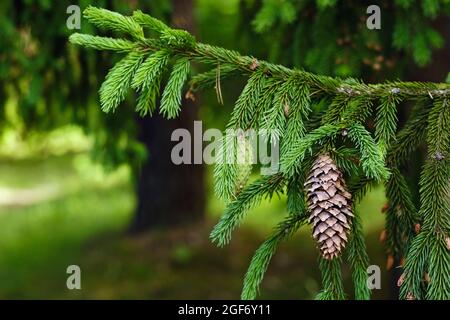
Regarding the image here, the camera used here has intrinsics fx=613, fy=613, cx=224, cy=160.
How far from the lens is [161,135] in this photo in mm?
6094

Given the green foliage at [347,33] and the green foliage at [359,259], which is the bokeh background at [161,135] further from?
the green foliage at [359,259]

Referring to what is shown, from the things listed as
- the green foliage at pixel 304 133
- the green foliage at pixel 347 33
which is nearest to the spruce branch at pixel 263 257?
the green foliage at pixel 304 133

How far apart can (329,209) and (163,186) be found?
4.51 meters

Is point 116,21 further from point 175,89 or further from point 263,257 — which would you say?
point 263,257

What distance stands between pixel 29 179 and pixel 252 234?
252 inches

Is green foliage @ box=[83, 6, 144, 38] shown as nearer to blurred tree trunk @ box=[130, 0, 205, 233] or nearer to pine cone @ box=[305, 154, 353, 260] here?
pine cone @ box=[305, 154, 353, 260]

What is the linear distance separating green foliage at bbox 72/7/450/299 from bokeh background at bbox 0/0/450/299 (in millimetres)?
1006

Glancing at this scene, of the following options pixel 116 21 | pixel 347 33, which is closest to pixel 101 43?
pixel 116 21

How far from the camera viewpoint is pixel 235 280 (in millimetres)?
5520

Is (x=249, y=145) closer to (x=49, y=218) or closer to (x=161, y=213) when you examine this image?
Result: (x=161, y=213)

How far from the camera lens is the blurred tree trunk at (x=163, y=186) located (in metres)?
6.13

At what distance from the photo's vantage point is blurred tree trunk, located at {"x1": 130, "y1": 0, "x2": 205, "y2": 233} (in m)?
6.13

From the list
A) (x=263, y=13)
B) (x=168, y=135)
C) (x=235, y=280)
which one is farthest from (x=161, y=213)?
(x=263, y=13)
